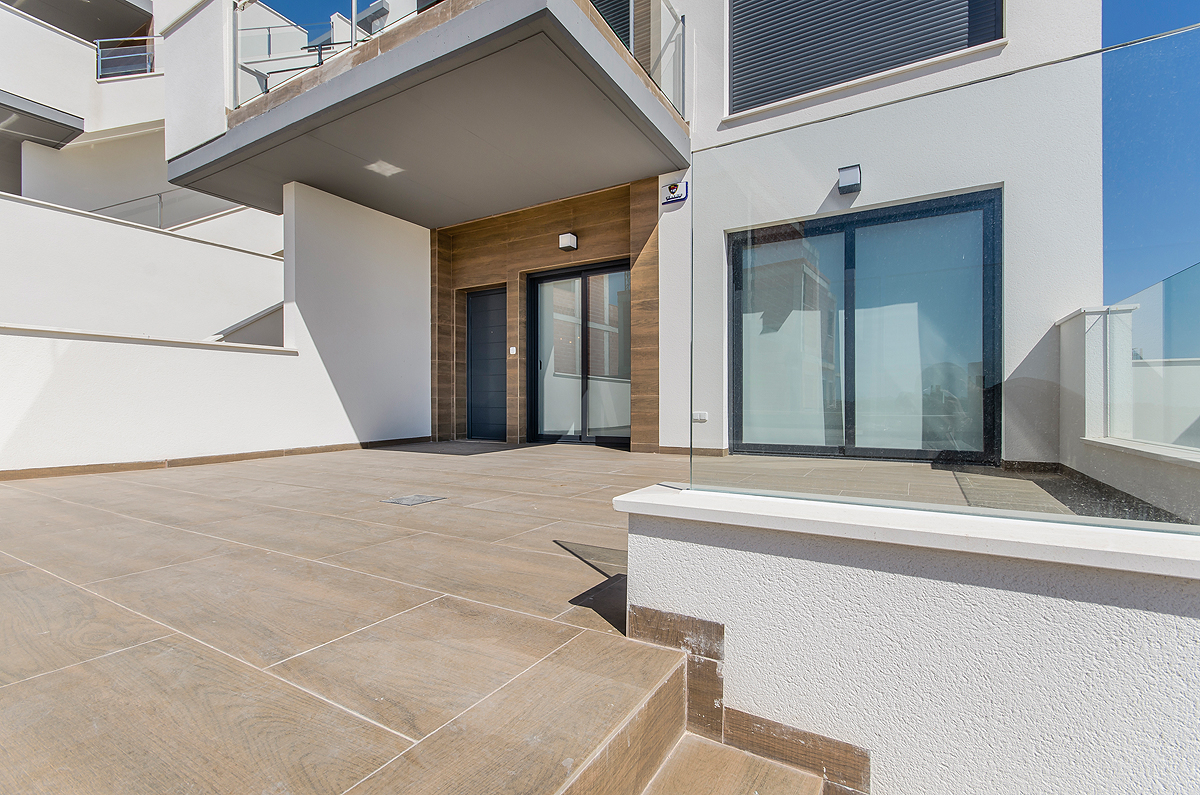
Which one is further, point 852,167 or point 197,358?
point 197,358

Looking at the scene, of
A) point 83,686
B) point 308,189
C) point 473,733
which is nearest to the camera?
point 473,733

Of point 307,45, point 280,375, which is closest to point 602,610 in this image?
point 280,375

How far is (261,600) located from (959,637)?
1641mm

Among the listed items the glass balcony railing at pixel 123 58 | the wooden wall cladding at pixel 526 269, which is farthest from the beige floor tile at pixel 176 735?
the glass balcony railing at pixel 123 58

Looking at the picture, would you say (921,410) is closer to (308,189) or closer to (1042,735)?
(1042,735)

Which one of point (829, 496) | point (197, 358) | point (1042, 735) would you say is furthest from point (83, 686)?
point (197, 358)

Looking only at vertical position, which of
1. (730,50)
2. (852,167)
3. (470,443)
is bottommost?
(470,443)

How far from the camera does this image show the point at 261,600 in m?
1.44

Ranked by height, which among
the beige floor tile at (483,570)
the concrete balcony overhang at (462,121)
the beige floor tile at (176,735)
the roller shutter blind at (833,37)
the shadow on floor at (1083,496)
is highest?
the roller shutter blind at (833,37)

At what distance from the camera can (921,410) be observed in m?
1.25

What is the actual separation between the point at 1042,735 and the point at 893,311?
0.89 m

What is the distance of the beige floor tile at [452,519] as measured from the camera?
2.20m

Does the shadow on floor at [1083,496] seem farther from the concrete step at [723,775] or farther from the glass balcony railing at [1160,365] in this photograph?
the concrete step at [723,775]

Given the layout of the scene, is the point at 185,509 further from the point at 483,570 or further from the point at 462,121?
the point at 462,121
